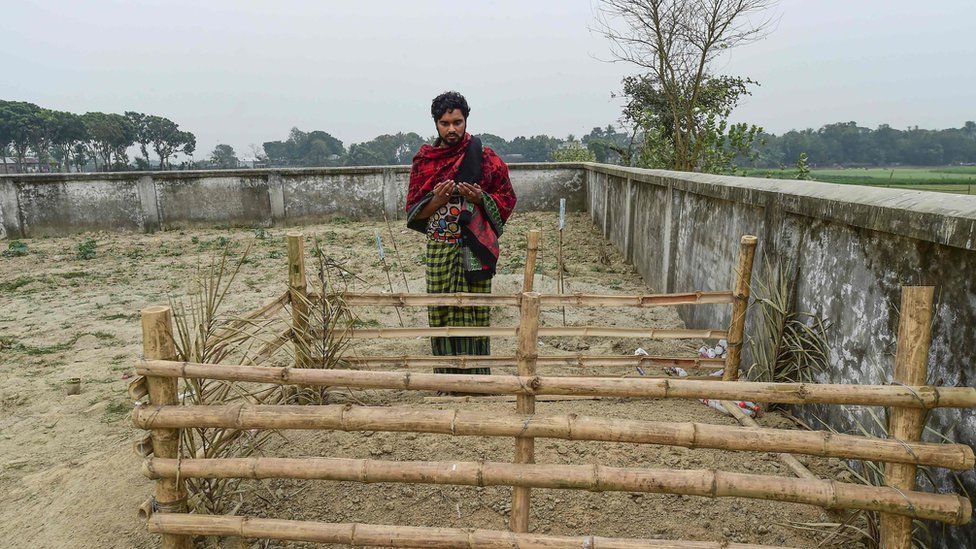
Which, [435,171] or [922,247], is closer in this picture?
[922,247]

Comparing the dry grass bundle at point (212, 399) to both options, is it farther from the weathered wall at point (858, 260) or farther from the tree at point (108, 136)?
the tree at point (108, 136)

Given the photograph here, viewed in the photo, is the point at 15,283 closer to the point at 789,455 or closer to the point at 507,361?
the point at 507,361

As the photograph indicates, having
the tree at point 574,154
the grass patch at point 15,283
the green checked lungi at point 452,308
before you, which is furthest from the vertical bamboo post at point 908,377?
the tree at point 574,154

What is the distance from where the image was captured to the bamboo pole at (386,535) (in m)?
1.85

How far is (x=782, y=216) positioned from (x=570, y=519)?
194 centimetres

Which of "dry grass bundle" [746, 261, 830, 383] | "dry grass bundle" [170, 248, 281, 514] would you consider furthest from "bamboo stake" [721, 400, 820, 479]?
"dry grass bundle" [170, 248, 281, 514]

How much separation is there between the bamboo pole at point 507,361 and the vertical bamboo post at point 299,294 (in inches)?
13.3

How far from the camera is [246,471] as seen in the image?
1994 millimetres

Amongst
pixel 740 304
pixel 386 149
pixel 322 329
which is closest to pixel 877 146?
pixel 740 304

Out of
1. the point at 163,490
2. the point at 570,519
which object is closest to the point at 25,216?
the point at 163,490

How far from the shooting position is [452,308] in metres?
3.51

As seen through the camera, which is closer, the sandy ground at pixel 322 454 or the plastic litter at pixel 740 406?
the sandy ground at pixel 322 454

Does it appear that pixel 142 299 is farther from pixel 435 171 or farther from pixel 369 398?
pixel 435 171

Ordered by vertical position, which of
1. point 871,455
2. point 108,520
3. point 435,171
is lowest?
point 108,520
